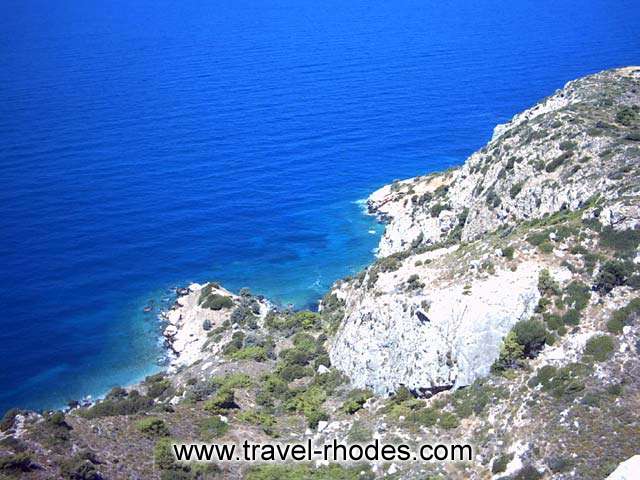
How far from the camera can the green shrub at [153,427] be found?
1544 inches

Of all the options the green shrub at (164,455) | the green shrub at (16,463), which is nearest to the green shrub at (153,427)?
the green shrub at (164,455)

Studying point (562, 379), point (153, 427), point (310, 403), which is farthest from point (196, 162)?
point (562, 379)

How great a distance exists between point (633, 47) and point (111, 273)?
158203 millimetres

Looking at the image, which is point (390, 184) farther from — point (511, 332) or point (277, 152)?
point (511, 332)

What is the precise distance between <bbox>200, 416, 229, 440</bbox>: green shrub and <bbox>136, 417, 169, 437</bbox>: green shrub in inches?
102

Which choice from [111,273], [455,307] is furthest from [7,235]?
[455,307]

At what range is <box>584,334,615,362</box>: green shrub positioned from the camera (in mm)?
35359

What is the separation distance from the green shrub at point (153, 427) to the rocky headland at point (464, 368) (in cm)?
13

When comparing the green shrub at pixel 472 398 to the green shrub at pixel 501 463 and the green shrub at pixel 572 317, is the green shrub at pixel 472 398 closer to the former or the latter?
the green shrub at pixel 501 463

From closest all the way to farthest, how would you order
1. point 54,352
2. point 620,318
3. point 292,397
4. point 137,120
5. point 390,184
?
point 620,318
point 292,397
point 54,352
point 390,184
point 137,120

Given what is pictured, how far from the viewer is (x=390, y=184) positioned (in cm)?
10919

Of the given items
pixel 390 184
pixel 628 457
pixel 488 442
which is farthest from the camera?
pixel 390 184

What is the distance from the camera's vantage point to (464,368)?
40.5m

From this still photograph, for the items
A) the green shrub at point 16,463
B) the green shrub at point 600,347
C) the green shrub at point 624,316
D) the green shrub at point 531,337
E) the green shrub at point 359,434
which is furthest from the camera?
the green shrub at point 531,337
